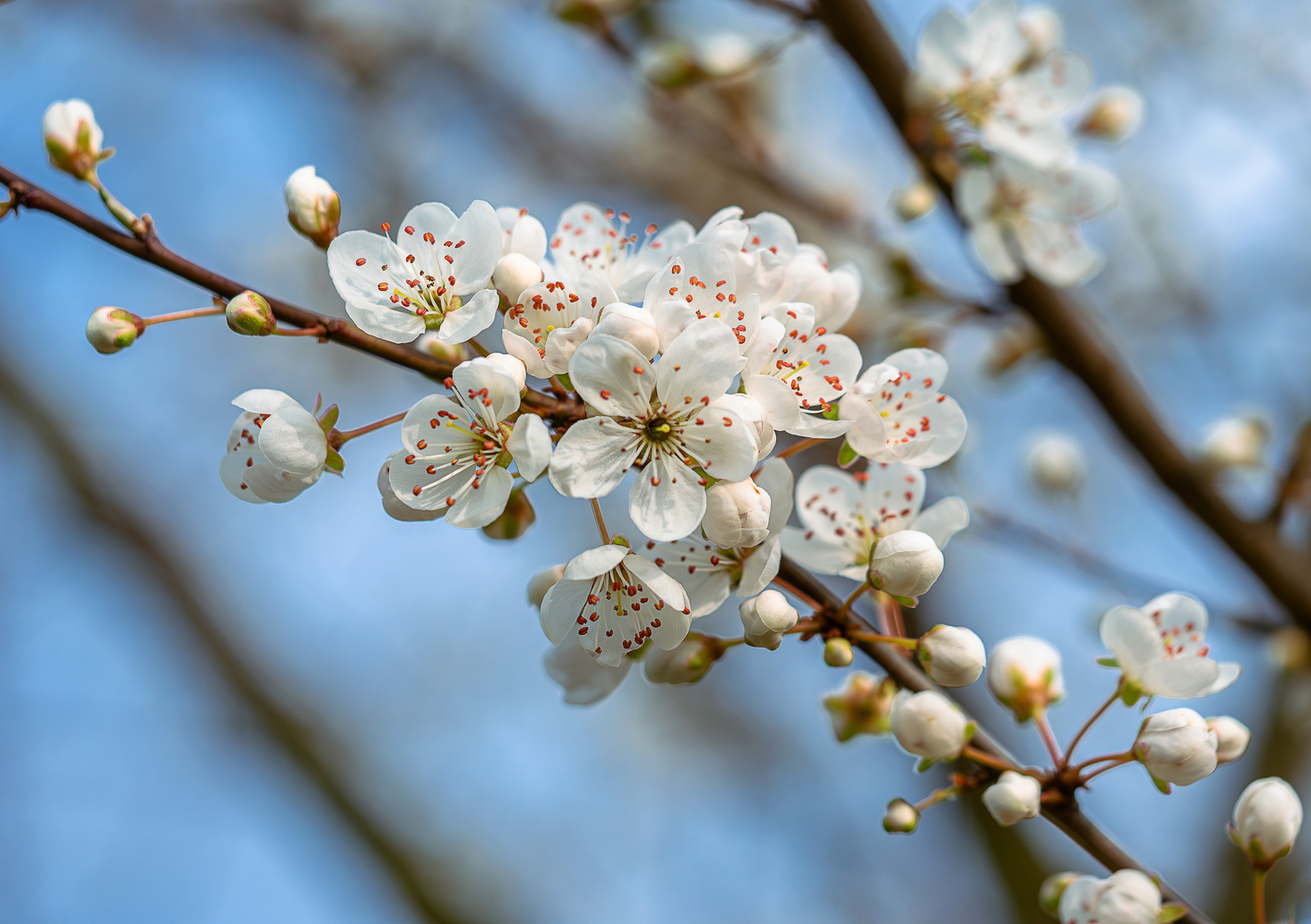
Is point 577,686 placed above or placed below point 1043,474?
above

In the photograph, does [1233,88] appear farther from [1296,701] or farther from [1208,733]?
[1208,733]

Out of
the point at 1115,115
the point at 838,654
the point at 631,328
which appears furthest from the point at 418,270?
the point at 1115,115

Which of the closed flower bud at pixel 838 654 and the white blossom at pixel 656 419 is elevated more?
the white blossom at pixel 656 419

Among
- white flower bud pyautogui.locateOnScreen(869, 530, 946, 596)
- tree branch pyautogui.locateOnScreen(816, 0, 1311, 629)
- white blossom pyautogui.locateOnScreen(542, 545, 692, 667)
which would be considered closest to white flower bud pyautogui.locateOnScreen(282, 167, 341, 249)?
white blossom pyautogui.locateOnScreen(542, 545, 692, 667)

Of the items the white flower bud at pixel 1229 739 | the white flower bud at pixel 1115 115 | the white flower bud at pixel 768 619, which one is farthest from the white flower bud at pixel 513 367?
the white flower bud at pixel 1115 115

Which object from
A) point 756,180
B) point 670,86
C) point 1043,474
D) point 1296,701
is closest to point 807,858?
point 1296,701

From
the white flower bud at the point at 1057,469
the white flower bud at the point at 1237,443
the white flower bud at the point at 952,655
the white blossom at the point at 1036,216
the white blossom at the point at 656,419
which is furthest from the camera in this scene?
the white flower bud at the point at 1057,469

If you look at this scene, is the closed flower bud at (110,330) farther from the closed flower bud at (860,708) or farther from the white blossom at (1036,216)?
the white blossom at (1036,216)
